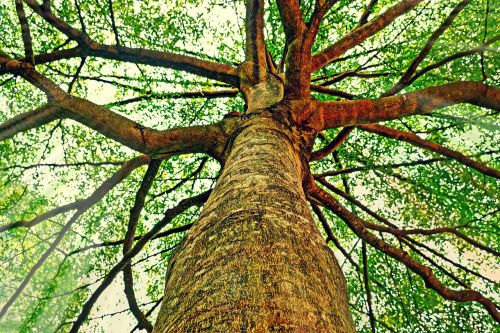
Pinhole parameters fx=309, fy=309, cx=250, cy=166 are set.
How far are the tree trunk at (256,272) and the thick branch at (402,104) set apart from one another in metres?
1.43

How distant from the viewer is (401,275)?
14.0 feet

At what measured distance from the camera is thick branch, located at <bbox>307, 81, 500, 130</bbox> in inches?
93.4

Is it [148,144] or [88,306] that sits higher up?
[148,144]

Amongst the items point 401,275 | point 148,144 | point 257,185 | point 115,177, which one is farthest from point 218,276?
point 401,275

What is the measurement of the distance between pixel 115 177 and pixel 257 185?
5.61 ft

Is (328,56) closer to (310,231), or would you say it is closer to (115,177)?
(115,177)

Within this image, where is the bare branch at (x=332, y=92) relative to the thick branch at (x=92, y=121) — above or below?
above

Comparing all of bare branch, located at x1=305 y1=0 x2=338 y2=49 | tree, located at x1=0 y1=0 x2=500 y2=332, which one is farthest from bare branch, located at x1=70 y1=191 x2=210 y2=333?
bare branch, located at x1=305 y1=0 x2=338 y2=49

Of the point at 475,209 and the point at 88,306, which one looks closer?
the point at 88,306

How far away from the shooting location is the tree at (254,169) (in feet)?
2.43

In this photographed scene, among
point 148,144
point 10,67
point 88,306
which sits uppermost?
point 10,67

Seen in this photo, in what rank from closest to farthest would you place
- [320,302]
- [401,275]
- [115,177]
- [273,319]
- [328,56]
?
[273,319]
[320,302]
[115,177]
[328,56]
[401,275]

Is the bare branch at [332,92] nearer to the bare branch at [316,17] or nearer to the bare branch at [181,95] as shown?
the bare branch at [181,95]

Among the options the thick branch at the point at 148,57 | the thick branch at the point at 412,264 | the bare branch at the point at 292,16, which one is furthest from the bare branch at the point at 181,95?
the thick branch at the point at 412,264
